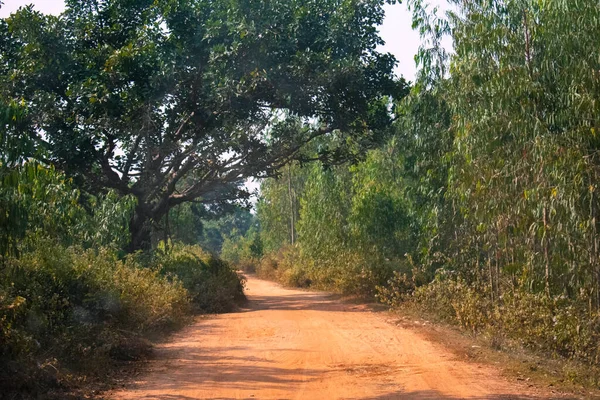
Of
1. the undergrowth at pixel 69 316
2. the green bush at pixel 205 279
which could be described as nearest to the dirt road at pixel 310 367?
the undergrowth at pixel 69 316

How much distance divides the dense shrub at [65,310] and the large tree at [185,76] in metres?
6.72

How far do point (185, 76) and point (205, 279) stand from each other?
20.8ft

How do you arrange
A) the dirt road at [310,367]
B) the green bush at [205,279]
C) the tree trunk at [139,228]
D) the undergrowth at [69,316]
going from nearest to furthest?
1. the undergrowth at [69,316]
2. the dirt road at [310,367]
3. the green bush at [205,279]
4. the tree trunk at [139,228]

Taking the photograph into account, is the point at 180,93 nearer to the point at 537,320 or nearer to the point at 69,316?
the point at 69,316

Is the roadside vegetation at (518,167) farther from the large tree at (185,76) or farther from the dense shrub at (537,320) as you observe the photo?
the large tree at (185,76)

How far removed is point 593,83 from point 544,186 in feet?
5.17

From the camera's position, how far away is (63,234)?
1207 centimetres

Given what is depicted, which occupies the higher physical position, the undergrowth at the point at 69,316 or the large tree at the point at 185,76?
the large tree at the point at 185,76

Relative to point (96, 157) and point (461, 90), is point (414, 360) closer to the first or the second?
point (461, 90)

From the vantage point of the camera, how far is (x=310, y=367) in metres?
9.43

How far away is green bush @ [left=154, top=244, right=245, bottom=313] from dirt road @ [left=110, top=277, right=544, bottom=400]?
4.49 metres

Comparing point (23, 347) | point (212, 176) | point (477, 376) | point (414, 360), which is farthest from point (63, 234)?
point (212, 176)

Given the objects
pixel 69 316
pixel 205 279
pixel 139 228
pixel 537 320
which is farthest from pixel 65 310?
pixel 139 228

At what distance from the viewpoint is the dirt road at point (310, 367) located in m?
7.82
